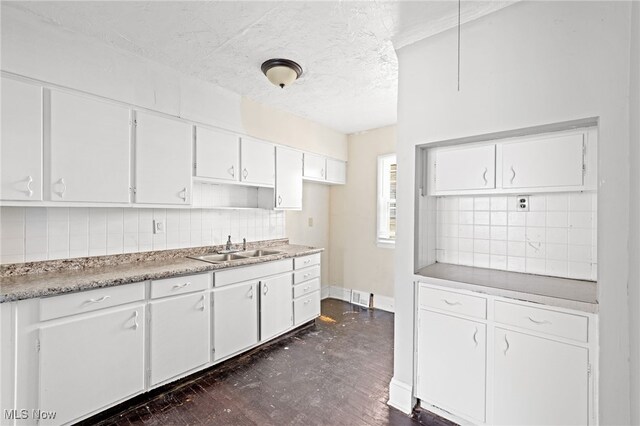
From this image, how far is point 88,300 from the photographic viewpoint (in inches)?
76.7

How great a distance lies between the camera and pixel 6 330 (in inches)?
66.4

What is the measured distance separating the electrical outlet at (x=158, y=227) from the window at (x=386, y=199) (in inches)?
107

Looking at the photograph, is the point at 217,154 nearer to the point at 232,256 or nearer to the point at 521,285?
the point at 232,256

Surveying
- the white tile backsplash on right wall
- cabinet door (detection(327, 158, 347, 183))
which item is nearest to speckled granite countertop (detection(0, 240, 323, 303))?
the white tile backsplash on right wall

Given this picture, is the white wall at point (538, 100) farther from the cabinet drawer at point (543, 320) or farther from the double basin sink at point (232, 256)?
the double basin sink at point (232, 256)

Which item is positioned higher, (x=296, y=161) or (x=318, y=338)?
(x=296, y=161)

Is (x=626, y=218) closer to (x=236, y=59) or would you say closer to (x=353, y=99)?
(x=353, y=99)

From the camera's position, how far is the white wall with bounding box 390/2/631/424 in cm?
148

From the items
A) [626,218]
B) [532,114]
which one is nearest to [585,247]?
[626,218]

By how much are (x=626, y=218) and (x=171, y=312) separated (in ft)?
9.27

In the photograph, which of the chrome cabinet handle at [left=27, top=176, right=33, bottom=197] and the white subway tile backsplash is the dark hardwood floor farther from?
the chrome cabinet handle at [left=27, top=176, right=33, bottom=197]

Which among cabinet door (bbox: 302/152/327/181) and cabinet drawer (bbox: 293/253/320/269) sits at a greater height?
cabinet door (bbox: 302/152/327/181)

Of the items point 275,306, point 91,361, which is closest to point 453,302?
point 275,306

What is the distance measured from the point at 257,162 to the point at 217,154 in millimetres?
492
